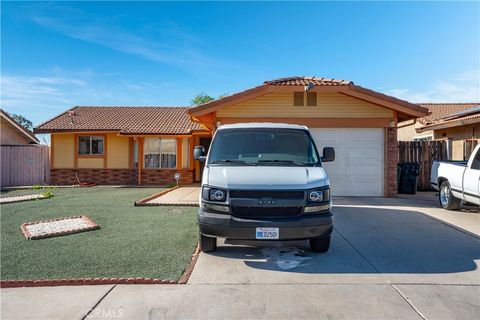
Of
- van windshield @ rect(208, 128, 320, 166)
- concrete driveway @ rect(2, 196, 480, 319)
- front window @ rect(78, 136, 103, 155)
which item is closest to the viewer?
concrete driveway @ rect(2, 196, 480, 319)

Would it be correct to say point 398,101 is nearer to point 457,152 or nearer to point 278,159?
point 457,152

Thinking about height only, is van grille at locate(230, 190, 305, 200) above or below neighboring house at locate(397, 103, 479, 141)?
below

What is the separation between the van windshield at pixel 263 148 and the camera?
18.0 feet

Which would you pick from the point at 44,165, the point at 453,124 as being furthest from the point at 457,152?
the point at 44,165

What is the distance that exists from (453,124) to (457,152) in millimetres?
1143

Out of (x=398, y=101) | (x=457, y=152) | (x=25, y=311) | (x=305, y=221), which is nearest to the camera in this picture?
(x=25, y=311)

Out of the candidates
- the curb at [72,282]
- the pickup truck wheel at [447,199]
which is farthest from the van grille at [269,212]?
the pickup truck wheel at [447,199]

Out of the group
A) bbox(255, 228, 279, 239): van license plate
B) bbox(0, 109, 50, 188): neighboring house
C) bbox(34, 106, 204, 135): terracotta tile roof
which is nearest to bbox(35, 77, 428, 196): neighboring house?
bbox(34, 106, 204, 135): terracotta tile roof

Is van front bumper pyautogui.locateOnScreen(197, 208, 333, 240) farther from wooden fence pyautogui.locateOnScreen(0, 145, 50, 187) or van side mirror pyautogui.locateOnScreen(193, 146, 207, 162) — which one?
wooden fence pyautogui.locateOnScreen(0, 145, 50, 187)

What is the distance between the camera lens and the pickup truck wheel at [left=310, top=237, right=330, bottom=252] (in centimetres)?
511

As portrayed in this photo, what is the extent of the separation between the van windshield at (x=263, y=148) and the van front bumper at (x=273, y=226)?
3.53 feet

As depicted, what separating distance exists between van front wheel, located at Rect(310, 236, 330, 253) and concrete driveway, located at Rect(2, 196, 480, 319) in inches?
4.6

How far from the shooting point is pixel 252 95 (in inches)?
425

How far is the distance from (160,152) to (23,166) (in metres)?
7.71
